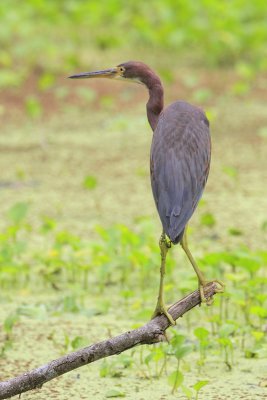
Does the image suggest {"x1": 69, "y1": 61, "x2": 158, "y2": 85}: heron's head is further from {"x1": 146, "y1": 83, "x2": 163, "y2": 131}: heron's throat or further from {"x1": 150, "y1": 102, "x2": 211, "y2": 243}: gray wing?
{"x1": 150, "y1": 102, "x2": 211, "y2": 243}: gray wing

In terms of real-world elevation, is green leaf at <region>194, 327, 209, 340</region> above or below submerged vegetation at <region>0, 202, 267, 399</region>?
above

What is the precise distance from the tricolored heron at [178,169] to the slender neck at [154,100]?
10 centimetres

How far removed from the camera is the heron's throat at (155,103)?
3668mm

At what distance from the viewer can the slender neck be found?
3.67m

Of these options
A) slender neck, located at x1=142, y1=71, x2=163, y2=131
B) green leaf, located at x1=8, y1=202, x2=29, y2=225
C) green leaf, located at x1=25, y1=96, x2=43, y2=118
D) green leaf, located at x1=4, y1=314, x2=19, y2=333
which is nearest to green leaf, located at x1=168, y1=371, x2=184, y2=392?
green leaf, located at x1=4, y1=314, x2=19, y2=333

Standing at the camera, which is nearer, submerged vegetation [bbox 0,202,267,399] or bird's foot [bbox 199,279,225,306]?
bird's foot [bbox 199,279,225,306]

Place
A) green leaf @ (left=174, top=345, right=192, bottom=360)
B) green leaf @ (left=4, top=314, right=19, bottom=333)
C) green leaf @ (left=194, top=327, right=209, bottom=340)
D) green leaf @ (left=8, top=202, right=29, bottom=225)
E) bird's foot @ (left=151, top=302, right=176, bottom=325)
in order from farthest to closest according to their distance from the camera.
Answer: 1. green leaf @ (left=8, top=202, right=29, bottom=225)
2. green leaf @ (left=4, top=314, right=19, bottom=333)
3. green leaf @ (left=194, top=327, right=209, bottom=340)
4. green leaf @ (left=174, top=345, right=192, bottom=360)
5. bird's foot @ (left=151, top=302, right=176, bottom=325)

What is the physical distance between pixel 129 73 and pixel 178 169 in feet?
2.05

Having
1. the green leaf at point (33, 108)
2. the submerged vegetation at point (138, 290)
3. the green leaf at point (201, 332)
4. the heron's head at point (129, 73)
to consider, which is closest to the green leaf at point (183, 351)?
the submerged vegetation at point (138, 290)

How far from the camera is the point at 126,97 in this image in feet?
26.9

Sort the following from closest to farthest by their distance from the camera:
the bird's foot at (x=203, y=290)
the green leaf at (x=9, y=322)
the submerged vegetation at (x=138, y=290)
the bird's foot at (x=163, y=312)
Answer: the bird's foot at (x=163, y=312)
the bird's foot at (x=203, y=290)
the submerged vegetation at (x=138, y=290)
the green leaf at (x=9, y=322)

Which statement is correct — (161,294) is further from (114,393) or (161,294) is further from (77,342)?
(77,342)

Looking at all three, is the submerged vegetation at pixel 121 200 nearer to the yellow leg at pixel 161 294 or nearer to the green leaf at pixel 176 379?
the green leaf at pixel 176 379

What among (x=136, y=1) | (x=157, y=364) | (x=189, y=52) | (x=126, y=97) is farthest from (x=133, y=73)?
(x=136, y=1)
